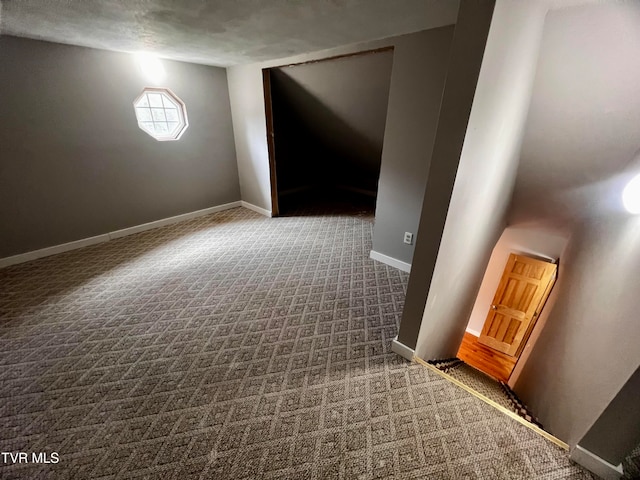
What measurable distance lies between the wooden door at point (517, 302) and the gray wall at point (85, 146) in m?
4.44

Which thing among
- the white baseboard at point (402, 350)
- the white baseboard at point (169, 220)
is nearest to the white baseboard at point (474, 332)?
the white baseboard at point (402, 350)

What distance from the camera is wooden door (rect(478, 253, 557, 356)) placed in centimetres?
321

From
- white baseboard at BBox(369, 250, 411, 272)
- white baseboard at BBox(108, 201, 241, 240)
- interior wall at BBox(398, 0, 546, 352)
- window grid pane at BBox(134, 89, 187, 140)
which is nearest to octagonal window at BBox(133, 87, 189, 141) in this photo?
window grid pane at BBox(134, 89, 187, 140)

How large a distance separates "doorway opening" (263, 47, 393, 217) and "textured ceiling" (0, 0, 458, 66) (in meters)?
0.45

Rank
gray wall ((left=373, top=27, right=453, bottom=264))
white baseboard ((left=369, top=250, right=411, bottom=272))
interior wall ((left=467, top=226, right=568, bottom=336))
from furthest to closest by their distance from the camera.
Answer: interior wall ((left=467, top=226, right=568, bottom=336)) → white baseboard ((left=369, top=250, right=411, bottom=272)) → gray wall ((left=373, top=27, right=453, bottom=264))

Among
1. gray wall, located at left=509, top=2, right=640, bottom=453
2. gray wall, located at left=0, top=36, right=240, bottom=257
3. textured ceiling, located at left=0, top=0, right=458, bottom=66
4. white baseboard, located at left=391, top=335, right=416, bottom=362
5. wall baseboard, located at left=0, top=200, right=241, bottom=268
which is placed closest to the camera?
gray wall, located at left=509, top=2, right=640, bottom=453

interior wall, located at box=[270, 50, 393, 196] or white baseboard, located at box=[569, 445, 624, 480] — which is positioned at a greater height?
interior wall, located at box=[270, 50, 393, 196]

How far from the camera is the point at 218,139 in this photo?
3715 millimetres

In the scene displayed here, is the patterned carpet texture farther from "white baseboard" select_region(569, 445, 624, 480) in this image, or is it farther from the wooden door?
the wooden door

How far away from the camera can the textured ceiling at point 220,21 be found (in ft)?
4.97

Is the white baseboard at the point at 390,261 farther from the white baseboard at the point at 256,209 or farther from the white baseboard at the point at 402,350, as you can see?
the white baseboard at the point at 256,209

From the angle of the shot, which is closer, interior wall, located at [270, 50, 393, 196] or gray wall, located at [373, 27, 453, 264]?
gray wall, located at [373, 27, 453, 264]

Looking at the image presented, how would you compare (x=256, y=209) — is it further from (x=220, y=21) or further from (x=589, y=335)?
(x=589, y=335)

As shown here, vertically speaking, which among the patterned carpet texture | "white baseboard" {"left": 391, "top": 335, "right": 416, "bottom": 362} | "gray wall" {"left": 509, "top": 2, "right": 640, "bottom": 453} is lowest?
the patterned carpet texture
